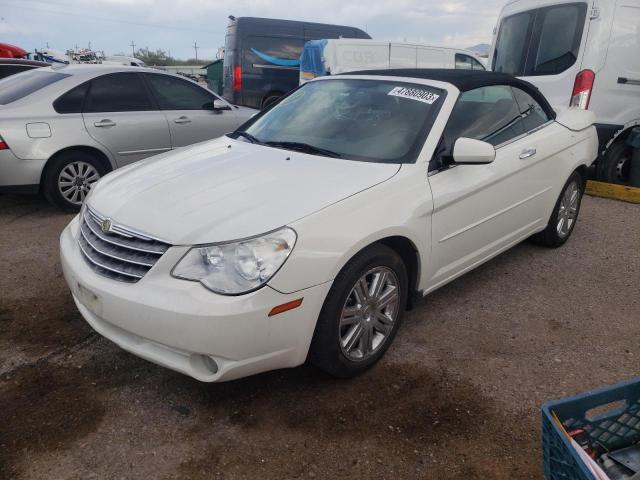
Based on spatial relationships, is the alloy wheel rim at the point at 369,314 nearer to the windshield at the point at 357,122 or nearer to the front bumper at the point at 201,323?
the front bumper at the point at 201,323

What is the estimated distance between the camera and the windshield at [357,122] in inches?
124

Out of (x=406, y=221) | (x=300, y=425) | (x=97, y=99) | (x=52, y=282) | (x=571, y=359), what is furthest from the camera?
(x=97, y=99)

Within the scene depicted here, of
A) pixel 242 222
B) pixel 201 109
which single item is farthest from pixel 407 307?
pixel 201 109

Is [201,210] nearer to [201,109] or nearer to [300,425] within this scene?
[300,425]

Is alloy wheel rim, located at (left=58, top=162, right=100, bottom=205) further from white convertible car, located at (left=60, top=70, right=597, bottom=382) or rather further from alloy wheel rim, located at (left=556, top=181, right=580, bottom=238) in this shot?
alloy wheel rim, located at (left=556, top=181, right=580, bottom=238)

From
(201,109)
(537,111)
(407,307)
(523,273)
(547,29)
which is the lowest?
(523,273)

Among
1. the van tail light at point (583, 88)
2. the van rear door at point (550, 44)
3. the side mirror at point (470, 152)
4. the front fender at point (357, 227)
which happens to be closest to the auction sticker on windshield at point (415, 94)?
the side mirror at point (470, 152)

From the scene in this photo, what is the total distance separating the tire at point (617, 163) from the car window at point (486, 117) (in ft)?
11.1

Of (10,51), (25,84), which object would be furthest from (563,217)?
(10,51)

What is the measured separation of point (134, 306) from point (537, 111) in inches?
135

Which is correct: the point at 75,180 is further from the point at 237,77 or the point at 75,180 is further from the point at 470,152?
the point at 237,77

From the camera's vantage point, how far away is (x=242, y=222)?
2.41 metres

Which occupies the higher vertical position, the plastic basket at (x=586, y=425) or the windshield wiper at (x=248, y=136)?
the windshield wiper at (x=248, y=136)

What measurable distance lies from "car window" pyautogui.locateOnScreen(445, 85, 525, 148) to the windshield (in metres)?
0.18
